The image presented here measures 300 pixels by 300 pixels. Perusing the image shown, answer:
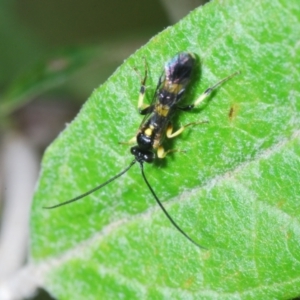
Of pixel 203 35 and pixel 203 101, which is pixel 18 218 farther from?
pixel 203 35

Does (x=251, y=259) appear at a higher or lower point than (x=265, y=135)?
lower

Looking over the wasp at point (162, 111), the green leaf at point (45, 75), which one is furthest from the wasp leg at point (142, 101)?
the green leaf at point (45, 75)

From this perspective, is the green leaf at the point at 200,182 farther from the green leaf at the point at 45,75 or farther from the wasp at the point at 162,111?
the green leaf at the point at 45,75

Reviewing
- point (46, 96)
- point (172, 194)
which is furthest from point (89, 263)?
point (46, 96)

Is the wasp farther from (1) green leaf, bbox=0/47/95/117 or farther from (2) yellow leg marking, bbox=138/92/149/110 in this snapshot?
(1) green leaf, bbox=0/47/95/117

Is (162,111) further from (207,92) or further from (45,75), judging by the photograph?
(45,75)
